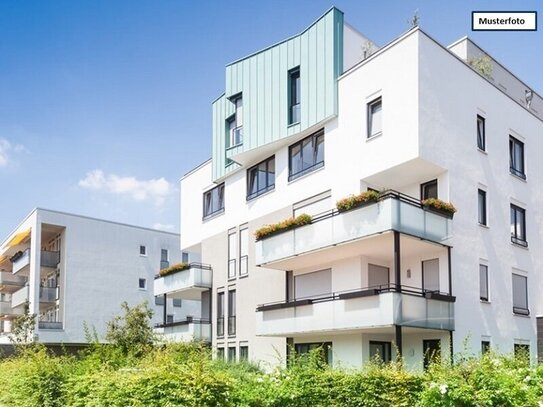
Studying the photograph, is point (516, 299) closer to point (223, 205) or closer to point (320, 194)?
point (320, 194)

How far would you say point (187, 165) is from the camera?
37062mm

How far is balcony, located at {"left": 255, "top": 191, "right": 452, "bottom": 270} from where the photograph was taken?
2034 cm

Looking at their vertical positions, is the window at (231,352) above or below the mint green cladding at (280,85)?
below

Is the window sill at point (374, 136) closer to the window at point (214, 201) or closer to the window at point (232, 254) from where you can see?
the window at point (232, 254)

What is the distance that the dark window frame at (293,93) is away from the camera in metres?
26.8

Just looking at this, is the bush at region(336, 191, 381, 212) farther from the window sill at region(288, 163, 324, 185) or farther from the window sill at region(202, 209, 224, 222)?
the window sill at region(202, 209, 224, 222)

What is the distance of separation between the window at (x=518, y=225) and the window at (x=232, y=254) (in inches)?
482

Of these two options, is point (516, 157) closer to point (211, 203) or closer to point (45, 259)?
point (211, 203)

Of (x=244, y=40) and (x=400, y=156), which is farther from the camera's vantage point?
(x=244, y=40)

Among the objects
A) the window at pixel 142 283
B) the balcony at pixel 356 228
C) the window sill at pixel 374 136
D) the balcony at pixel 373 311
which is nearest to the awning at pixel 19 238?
the window at pixel 142 283

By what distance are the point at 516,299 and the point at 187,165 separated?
763 inches

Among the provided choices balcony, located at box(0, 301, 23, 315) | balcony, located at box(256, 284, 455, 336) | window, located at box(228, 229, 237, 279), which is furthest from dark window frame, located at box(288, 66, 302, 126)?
balcony, located at box(0, 301, 23, 315)

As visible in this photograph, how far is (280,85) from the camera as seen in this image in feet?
89.7

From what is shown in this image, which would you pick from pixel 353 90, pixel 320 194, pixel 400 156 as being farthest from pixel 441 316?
pixel 353 90
